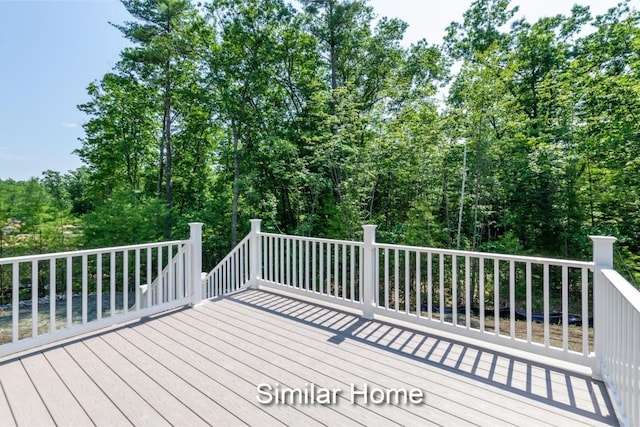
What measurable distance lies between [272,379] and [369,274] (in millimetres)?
1540

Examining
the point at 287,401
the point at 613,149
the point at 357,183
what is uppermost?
the point at 613,149

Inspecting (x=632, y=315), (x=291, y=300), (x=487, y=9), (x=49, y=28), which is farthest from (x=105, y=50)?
(x=632, y=315)

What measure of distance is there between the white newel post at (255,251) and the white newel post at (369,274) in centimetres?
176

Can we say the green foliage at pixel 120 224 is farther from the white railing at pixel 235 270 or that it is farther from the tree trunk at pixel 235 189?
the white railing at pixel 235 270

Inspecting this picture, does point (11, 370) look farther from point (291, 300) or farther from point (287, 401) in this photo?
point (291, 300)

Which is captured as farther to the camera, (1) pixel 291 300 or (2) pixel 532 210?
(2) pixel 532 210

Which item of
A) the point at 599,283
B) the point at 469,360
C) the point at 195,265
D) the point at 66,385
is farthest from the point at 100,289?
the point at 599,283

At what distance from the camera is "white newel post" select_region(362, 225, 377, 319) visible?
3283 millimetres

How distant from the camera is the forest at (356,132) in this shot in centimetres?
699

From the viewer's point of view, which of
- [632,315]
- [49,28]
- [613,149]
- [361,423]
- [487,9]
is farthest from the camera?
[487,9]

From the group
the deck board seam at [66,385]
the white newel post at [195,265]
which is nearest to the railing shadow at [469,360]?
the white newel post at [195,265]

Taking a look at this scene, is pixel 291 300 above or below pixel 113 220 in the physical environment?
below

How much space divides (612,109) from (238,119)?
9.38m

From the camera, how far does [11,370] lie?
87.0 inches
